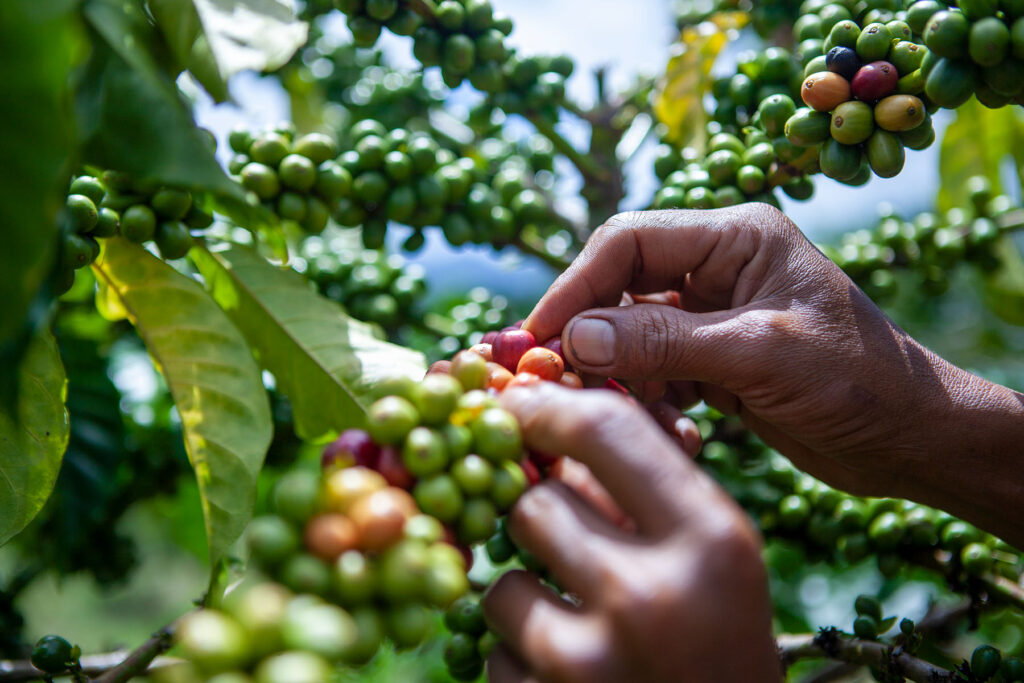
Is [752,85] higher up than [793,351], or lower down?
higher up

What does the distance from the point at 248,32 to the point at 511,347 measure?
2.71 ft

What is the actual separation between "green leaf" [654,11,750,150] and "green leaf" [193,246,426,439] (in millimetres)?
1108

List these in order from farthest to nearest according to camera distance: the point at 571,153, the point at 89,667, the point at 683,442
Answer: the point at 571,153, the point at 89,667, the point at 683,442

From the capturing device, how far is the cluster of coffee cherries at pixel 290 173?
1812mm

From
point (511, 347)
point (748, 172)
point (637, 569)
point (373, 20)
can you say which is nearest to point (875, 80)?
point (748, 172)

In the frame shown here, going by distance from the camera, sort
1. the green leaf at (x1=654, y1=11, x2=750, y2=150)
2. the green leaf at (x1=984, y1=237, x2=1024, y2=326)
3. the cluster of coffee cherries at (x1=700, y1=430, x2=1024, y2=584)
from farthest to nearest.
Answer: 1. the green leaf at (x1=984, y1=237, x2=1024, y2=326)
2. the green leaf at (x1=654, y1=11, x2=750, y2=150)
3. the cluster of coffee cherries at (x1=700, y1=430, x2=1024, y2=584)

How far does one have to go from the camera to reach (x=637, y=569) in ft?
3.06

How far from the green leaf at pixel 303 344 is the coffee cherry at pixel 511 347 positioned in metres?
0.27

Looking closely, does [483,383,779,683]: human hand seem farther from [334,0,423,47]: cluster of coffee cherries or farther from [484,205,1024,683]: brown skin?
[334,0,423,47]: cluster of coffee cherries

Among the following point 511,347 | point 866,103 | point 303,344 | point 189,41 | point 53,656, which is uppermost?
point 866,103

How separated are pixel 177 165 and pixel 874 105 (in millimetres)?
1350

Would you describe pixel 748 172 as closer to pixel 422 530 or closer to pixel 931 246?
pixel 931 246

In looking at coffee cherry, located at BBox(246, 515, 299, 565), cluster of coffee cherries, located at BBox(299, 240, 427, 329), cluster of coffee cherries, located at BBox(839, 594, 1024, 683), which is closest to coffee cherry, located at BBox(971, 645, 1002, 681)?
cluster of coffee cherries, located at BBox(839, 594, 1024, 683)

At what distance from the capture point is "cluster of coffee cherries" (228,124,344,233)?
1812mm
